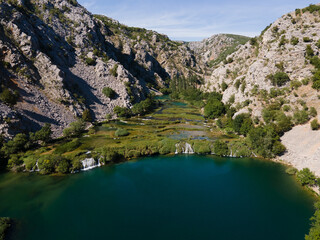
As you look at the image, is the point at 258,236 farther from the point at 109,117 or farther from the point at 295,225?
the point at 109,117

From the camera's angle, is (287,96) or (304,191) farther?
(287,96)

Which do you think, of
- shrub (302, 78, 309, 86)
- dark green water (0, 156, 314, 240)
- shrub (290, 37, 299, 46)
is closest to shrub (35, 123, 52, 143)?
dark green water (0, 156, 314, 240)

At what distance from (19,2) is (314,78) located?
153m

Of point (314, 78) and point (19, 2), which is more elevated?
point (19, 2)

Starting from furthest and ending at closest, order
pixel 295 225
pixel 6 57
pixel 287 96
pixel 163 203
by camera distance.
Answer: pixel 6 57, pixel 287 96, pixel 163 203, pixel 295 225

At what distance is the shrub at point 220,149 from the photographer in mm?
57875

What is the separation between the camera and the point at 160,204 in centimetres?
3744

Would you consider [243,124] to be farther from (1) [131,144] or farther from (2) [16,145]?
(2) [16,145]

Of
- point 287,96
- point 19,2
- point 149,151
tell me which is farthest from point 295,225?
point 19,2

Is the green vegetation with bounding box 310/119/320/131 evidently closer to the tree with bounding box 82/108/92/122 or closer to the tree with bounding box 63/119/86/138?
the tree with bounding box 63/119/86/138

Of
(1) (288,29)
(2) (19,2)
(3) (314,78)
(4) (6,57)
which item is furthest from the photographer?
(2) (19,2)

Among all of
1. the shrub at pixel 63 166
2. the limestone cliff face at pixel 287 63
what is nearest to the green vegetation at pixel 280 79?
the limestone cliff face at pixel 287 63

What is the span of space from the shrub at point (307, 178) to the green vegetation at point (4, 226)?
60358mm

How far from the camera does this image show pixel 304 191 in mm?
40938
